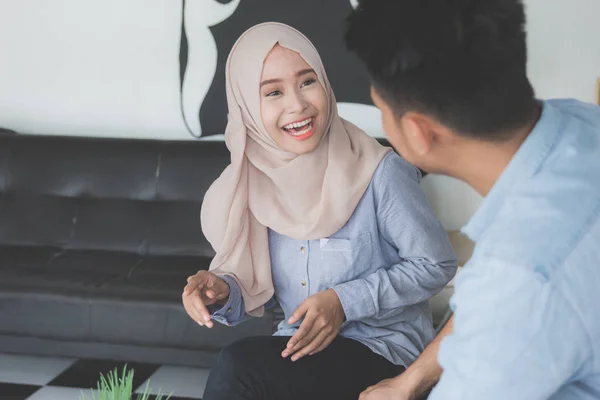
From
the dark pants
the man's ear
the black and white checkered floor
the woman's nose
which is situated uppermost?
the man's ear

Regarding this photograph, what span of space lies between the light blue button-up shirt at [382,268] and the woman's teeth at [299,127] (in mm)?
190

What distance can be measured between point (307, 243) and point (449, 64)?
2.80 ft

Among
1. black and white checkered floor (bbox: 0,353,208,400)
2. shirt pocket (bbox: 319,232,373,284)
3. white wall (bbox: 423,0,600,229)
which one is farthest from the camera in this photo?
white wall (bbox: 423,0,600,229)

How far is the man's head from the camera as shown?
0.84 m

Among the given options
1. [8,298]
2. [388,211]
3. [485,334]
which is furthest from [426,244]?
[8,298]

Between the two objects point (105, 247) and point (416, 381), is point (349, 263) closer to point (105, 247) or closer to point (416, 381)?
point (416, 381)

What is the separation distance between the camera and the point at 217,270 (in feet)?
5.67

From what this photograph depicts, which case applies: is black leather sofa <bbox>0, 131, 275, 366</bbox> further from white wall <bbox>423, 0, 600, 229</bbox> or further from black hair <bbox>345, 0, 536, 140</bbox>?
black hair <bbox>345, 0, 536, 140</bbox>

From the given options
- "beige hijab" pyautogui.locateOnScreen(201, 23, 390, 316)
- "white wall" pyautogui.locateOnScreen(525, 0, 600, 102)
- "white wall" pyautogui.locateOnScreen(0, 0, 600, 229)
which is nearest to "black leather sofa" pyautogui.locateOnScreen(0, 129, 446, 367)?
"white wall" pyautogui.locateOnScreen(0, 0, 600, 229)

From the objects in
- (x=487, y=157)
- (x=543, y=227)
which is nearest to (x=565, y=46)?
(x=487, y=157)

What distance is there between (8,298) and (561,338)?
2.45 metres

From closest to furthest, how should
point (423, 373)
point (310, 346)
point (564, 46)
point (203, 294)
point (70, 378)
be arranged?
point (423, 373) → point (310, 346) → point (203, 294) → point (70, 378) → point (564, 46)

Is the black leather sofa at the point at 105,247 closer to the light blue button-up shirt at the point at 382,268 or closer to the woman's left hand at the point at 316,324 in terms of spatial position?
the light blue button-up shirt at the point at 382,268

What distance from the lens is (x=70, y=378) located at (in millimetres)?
2838
